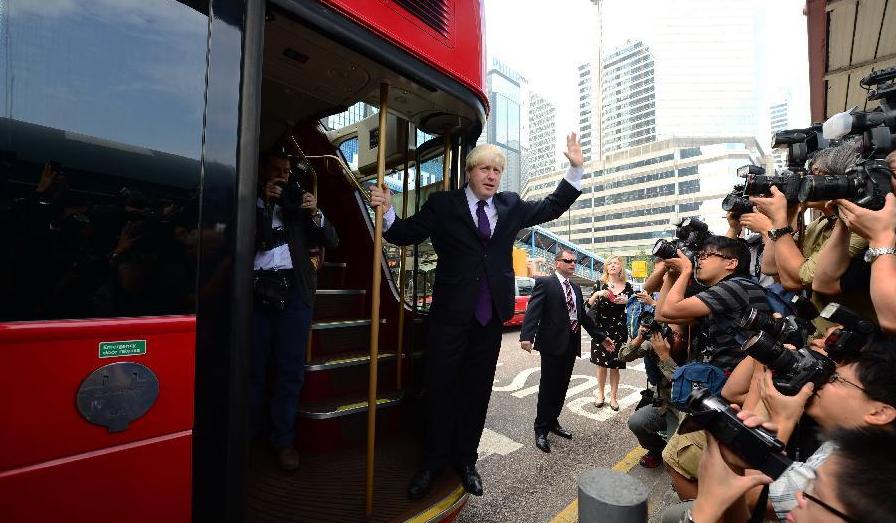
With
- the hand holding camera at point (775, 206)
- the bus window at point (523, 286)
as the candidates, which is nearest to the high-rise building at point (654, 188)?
the bus window at point (523, 286)

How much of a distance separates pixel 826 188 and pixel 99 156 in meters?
2.43

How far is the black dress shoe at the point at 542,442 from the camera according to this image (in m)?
3.59

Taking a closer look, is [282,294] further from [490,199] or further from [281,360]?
[490,199]

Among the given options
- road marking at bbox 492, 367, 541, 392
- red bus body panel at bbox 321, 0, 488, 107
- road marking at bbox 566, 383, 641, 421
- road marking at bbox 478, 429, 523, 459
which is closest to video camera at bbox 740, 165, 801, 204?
red bus body panel at bbox 321, 0, 488, 107

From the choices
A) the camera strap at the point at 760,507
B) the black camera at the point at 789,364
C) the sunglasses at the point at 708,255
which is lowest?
the camera strap at the point at 760,507

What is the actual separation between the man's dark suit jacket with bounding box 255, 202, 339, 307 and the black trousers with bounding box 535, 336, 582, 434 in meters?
2.31

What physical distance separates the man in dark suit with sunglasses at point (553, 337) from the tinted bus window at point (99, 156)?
312cm

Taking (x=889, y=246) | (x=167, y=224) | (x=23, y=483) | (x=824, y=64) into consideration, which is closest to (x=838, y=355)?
(x=889, y=246)

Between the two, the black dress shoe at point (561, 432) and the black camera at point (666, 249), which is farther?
the black dress shoe at point (561, 432)

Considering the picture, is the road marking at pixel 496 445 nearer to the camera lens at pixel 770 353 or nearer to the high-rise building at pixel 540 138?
the camera lens at pixel 770 353

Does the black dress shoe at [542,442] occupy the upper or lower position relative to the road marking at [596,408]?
upper

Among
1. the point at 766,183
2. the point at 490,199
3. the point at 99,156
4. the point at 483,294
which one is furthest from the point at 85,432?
the point at 766,183

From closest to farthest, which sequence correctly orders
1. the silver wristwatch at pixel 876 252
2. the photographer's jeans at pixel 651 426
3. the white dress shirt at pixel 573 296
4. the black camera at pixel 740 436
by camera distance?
the black camera at pixel 740 436
the silver wristwatch at pixel 876 252
the photographer's jeans at pixel 651 426
the white dress shirt at pixel 573 296

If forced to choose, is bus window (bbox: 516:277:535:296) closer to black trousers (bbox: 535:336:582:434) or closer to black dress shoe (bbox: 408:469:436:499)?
black trousers (bbox: 535:336:582:434)
